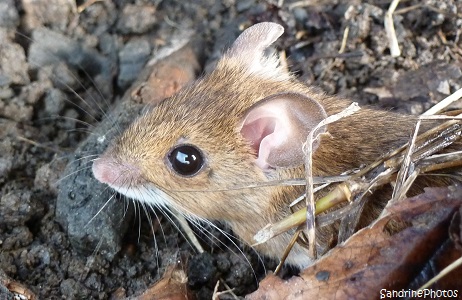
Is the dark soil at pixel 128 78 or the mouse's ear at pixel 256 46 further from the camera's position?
the mouse's ear at pixel 256 46

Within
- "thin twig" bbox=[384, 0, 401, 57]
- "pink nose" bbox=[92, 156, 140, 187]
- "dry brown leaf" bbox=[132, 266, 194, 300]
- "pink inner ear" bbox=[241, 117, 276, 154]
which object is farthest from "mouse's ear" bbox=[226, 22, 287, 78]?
"dry brown leaf" bbox=[132, 266, 194, 300]

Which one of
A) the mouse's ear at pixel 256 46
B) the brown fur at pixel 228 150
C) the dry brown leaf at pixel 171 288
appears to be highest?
the mouse's ear at pixel 256 46

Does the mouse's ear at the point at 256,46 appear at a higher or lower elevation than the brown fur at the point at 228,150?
higher

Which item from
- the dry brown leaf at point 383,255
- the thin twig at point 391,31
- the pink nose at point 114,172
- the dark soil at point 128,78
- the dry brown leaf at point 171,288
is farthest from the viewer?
the thin twig at point 391,31

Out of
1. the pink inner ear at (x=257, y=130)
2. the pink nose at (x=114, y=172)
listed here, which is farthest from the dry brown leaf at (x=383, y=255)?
the pink nose at (x=114, y=172)

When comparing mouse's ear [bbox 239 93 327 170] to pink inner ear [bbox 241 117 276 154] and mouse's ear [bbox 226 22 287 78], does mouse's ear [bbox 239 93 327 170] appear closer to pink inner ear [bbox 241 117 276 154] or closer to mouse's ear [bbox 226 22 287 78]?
pink inner ear [bbox 241 117 276 154]

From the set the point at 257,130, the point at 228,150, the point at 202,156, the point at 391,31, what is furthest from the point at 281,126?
the point at 391,31

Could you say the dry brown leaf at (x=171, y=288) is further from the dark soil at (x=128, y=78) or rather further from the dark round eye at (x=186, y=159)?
the dark round eye at (x=186, y=159)
